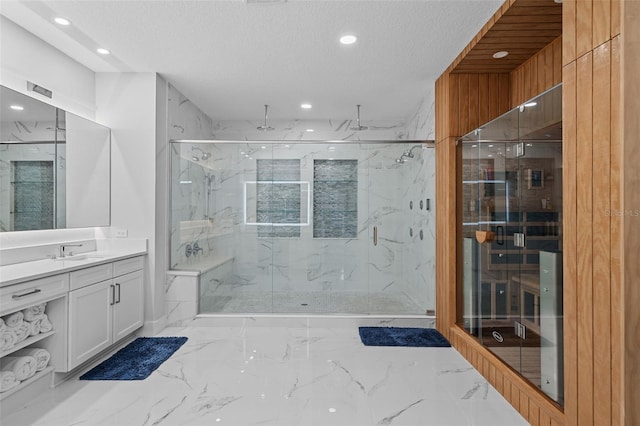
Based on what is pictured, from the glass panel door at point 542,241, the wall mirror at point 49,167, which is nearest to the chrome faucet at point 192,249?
the wall mirror at point 49,167

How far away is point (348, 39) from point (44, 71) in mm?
2525

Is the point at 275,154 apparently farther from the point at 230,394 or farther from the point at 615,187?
the point at 615,187

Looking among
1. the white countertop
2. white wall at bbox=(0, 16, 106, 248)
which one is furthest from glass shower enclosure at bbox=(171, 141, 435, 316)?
the white countertop

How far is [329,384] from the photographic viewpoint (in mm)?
2502

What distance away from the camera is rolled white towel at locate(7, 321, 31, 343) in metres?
2.14

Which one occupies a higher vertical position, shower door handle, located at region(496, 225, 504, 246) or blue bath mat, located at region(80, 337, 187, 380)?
shower door handle, located at region(496, 225, 504, 246)

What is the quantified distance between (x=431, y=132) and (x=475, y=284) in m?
1.80

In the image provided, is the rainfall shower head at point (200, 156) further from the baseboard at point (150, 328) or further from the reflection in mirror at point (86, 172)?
the baseboard at point (150, 328)

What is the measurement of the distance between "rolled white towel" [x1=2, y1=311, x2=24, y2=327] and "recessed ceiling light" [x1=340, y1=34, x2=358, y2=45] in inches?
114

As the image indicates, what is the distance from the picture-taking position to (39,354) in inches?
90.8

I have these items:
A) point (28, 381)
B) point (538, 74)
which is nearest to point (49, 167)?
point (28, 381)

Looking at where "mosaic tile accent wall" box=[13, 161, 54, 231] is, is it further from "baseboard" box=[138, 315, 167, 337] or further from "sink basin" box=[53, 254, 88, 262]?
"baseboard" box=[138, 315, 167, 337]

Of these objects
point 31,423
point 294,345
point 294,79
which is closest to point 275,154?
point 294,79

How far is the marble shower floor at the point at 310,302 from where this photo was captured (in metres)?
3.88
